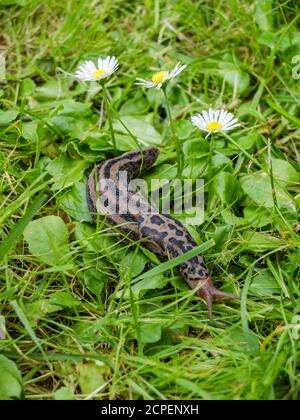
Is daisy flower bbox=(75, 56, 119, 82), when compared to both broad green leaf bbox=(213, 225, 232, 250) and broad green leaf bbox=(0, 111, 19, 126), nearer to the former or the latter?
broad green leaf bbox=(0, 111, 19, 126)

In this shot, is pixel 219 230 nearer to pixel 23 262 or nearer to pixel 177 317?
pixel 177 317

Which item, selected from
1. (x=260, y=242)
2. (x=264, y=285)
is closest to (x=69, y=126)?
(x=260, y=242)

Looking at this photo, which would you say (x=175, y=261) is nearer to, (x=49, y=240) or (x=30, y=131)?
(x=49, y=240)

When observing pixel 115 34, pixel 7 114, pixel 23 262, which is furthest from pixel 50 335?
pixel 115 34

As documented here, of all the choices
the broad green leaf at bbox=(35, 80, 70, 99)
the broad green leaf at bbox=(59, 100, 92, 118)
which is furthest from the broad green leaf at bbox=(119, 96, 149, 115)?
the broad green leaf at bbox=(35, 80, 70, 99)

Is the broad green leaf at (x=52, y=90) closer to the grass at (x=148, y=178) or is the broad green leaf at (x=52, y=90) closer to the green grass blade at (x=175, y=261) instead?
the grass at (x=148, y=178)
